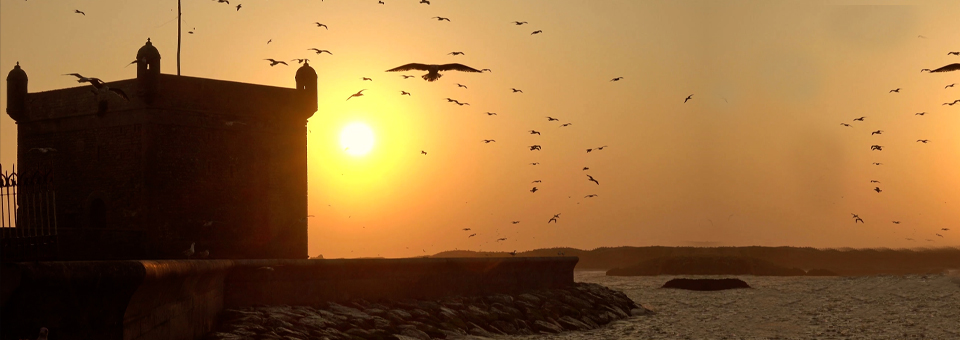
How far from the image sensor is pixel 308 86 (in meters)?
26.0

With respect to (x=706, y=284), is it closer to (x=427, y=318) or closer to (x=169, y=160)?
(x=427, y=318)

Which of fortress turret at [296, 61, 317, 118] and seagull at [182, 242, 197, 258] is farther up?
fortress turret at [296, 61, 317, 118]

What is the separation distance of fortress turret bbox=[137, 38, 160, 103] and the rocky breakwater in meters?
7.83

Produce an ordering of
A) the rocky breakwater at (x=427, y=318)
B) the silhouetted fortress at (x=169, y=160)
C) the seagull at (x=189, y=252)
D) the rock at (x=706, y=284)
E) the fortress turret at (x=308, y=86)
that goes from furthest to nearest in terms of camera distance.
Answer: the rock at (x=706, y=284), the fortress turret at (x=308, y=86), the silhouetted fortress at (x=169, y=160), the seagull at (x=189, y=252), the rocky breakwater at (x=427, y=318)

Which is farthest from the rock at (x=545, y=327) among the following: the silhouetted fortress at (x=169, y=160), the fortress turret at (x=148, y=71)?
the fortress turret at (x=148, y=71)

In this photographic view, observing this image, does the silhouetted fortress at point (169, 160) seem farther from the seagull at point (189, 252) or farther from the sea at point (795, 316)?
the sea at point (795, 316)

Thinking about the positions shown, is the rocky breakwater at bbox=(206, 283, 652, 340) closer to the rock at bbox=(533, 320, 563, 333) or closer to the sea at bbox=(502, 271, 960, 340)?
the rock at bbox=(533, 320, 563, 333)

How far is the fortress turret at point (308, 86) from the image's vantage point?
25.9m

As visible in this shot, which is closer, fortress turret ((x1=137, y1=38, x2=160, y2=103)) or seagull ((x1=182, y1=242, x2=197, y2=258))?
seagull ((x1=182, y1=242, x2=197, y2=258))

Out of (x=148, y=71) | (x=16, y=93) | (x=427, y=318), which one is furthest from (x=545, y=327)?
(x=16, y=93)

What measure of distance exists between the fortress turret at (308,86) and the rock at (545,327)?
8561mm

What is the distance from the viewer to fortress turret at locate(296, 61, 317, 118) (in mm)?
25859

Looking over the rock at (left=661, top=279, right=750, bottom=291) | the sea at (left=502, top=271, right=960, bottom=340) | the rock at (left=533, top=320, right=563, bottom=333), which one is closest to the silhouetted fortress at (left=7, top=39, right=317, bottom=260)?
the rock at (left=533, top=320, right=563, bottom=333)

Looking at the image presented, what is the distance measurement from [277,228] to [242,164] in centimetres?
197
